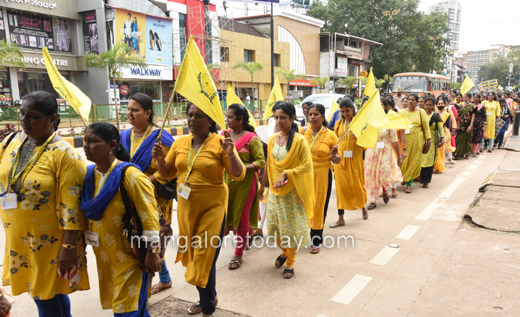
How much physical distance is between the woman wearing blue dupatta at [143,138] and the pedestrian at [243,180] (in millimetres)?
774

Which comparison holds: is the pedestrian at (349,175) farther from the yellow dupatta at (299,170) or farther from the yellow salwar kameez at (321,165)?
the yellow dupatta at (299,170)

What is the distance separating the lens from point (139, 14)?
22.7 metres

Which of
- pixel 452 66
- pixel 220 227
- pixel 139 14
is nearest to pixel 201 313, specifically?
pixel 220 227

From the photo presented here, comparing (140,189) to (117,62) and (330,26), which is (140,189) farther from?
(330,26)

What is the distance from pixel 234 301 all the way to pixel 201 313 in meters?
0.31

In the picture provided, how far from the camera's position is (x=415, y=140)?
737cm

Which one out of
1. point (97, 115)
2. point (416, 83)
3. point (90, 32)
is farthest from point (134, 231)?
point (416, 83)

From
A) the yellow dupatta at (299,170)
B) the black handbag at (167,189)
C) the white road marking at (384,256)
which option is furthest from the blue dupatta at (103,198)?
the white road marking at (384,256)

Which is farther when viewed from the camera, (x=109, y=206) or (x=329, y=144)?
(x=329, y=144)

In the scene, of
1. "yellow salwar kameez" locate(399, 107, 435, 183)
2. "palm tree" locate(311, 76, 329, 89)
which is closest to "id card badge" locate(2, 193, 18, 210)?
"yellow salwar kameez" locate(399, 107, 435, 183)

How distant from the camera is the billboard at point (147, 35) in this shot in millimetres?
21688

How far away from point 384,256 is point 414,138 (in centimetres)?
373

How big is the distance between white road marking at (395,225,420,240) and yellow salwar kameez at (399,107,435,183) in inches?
94.1

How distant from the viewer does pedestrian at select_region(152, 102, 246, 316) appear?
2.88 meters
